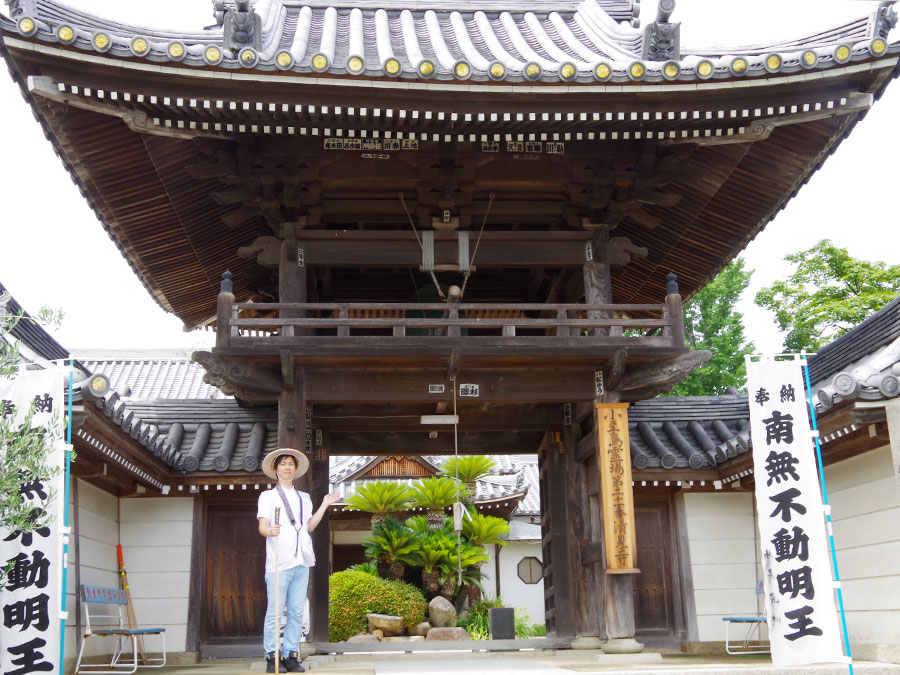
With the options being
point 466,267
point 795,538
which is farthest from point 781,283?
point 795,538

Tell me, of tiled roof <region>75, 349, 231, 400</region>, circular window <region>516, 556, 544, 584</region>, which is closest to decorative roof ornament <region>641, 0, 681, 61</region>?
tiled roof <region>75, 349, 231, 400</region>

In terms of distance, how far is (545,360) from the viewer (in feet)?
31.4

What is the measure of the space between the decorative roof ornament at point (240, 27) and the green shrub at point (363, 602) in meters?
11.0

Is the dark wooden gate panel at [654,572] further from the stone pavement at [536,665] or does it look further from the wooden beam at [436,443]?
the wooden beam at [436,443]

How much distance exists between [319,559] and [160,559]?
6.64ft

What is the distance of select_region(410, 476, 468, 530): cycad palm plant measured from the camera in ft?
62.6

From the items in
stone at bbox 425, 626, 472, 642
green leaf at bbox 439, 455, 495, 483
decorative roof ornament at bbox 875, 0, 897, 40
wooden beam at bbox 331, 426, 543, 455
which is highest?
decorative roof ornament at bbox 875, 0, 897, 40

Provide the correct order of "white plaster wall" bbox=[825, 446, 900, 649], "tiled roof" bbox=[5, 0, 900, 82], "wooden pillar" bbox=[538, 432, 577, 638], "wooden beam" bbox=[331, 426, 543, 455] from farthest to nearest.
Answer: "wooden beam" bbox=[331, 426, 543, 455] → "wooden pillar" bbox=[538, 432, 577, 638] → "white plaster wall" bbox=[825, 446, 900, 649] → "tiled roof" bbox=[5, 0, 900, 82]

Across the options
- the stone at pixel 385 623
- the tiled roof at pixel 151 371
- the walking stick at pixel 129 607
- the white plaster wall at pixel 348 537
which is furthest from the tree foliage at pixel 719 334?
the walking stick at pixel 129 607

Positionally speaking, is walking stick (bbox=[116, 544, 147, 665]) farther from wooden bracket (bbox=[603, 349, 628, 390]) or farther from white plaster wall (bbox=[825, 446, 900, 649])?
white plaster wall (bbox=[825, 446, 900, 649])

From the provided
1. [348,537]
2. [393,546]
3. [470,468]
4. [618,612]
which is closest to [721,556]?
[618,612]

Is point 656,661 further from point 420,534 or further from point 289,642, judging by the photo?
point 420,534

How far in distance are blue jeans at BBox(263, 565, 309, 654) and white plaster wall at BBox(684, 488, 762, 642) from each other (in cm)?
590

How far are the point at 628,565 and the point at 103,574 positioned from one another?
5.98 m
